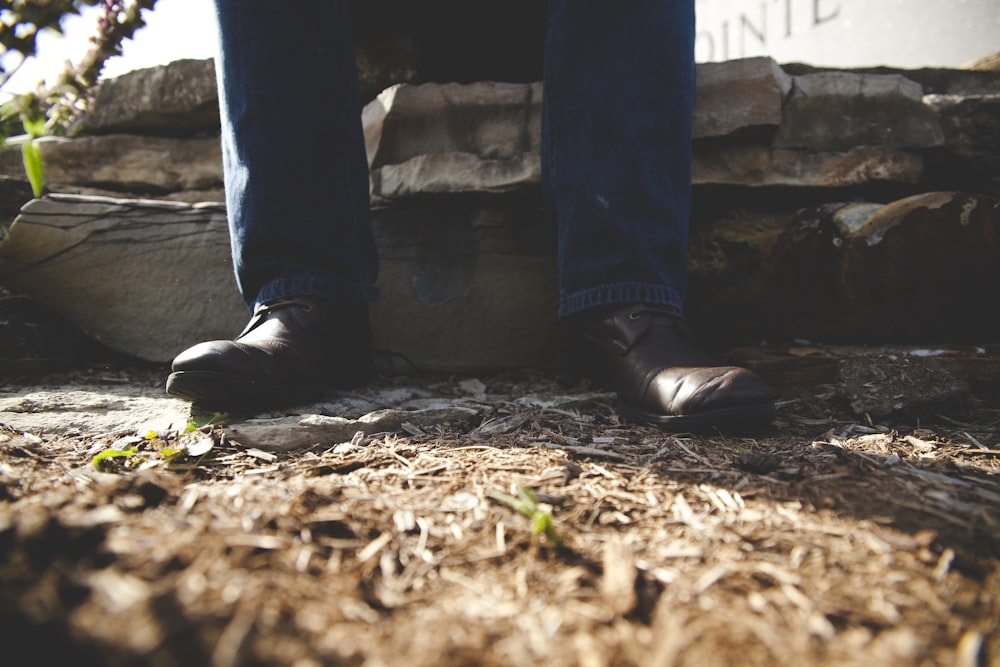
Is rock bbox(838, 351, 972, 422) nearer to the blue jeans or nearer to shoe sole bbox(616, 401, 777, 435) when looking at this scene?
shoe sole bbox(616, 401, 777, 435)

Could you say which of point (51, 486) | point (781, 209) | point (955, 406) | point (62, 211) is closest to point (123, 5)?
point (51, 486)

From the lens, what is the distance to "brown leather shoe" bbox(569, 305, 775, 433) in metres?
1.14

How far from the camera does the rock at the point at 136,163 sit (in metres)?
2.19

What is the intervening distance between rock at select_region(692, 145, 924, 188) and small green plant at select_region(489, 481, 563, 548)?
4.42ft

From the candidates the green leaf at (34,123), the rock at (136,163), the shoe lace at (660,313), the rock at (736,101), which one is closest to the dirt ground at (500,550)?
the shoe lace at (660,313)

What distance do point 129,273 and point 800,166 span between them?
2.10 meters

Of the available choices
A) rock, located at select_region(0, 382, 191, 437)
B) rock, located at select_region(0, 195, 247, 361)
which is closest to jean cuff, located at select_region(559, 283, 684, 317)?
rock, located at select_region(0, 382, 191, 437)

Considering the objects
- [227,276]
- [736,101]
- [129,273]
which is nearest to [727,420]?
[736,101]

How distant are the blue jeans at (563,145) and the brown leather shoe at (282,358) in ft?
0.18

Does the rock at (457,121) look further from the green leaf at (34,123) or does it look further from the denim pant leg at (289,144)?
the green leaf at (34,123)

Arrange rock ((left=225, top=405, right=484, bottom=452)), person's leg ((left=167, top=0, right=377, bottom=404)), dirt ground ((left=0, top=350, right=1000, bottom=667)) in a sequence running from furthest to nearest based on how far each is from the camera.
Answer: person's leg ((left=167, top=0, right=377, bottom=404))
rock ((left=225, top=405, right=484, bottom=452))
dirt ground ((left=0, top=350, right=1000, bottom=667))

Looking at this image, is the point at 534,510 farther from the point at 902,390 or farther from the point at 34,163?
the point at 902,390

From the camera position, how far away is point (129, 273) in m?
1.79

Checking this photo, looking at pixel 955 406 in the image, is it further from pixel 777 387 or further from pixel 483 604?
pixel 483 604
